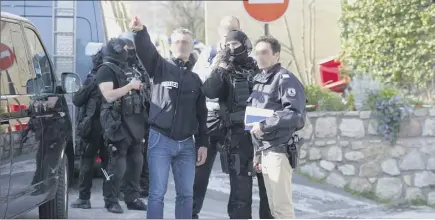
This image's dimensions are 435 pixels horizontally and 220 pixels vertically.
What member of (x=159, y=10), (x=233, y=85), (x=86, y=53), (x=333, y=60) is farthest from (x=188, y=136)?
(x=159, y=10)

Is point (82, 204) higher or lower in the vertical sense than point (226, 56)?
lower

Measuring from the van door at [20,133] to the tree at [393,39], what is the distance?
14.0ft

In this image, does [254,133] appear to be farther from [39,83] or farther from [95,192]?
[95,192]

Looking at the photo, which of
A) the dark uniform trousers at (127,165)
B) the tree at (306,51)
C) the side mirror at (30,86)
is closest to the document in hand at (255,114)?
the side mirror at (30,86)

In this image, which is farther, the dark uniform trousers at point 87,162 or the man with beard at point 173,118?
the dark uniform trousers at point 87,162

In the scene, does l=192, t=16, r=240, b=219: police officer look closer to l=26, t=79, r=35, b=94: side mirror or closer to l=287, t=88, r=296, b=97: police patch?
l=287, t=88, r=296, b=97: police patch

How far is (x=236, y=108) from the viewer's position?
253 inches

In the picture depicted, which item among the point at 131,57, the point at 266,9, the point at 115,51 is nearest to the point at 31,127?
the point at 115,51

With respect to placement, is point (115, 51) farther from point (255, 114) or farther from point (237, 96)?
point (255, 114)

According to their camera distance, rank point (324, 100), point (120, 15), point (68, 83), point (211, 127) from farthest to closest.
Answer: point (120, 15) → point (324, 100) → point (68, 83) → point (211, 127)

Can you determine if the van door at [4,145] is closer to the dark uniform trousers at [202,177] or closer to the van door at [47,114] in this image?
the van door at [47,114]

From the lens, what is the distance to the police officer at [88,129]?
795 cm

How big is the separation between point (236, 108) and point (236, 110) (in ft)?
0.06

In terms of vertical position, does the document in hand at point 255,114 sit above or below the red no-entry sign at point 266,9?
below
